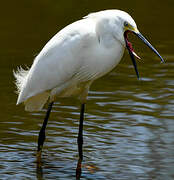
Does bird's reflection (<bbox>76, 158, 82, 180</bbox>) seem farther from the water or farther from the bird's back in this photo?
the bird's back

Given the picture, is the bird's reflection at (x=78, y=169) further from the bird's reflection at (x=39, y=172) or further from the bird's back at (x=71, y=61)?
the bird's back at (x=71, y=61)

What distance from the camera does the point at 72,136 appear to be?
24.3ft

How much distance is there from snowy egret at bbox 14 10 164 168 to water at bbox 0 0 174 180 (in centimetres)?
30

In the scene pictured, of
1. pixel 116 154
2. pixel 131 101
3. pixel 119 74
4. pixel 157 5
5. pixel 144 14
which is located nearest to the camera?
pixel 116 154

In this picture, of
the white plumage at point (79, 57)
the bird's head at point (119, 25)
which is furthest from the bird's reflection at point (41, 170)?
the bird's head at point (119, 25)

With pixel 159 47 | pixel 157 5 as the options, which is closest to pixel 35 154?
pixel 159 47

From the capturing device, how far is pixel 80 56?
618 centimetres

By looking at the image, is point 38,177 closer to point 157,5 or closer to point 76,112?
point 76,112

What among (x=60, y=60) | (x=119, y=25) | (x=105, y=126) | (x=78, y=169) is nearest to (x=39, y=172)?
(x=78, y=169)

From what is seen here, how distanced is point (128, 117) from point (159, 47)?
4.36m

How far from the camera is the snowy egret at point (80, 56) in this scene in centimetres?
595

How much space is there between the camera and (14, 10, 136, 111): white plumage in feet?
19.6

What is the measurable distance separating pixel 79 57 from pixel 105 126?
1.77 meters

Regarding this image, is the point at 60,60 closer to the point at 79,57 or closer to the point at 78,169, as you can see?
the point at 79,57
